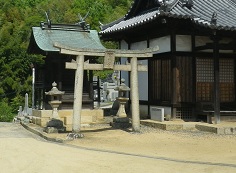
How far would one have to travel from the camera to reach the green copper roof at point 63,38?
61.9ft

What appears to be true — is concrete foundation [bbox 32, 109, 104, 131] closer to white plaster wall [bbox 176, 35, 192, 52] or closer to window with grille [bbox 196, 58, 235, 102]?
window with grille [bbox 196, 58, 235, 102]

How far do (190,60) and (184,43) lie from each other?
34.1 inches

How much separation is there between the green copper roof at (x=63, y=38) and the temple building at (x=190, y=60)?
241 centimetres

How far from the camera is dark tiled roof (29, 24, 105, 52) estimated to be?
741 inches

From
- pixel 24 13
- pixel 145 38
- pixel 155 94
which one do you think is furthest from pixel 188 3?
pixel 24 13

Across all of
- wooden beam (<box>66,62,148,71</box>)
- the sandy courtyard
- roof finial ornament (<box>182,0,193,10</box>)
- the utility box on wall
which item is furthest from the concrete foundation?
roof finial ornament (<box>182,0,193,10</box>)

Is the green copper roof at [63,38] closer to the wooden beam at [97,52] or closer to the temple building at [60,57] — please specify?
the temple building at [60,57]

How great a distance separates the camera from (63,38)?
2000 cm

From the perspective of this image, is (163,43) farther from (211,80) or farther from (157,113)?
(157,113)

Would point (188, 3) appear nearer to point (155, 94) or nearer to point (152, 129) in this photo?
point (155, 94)

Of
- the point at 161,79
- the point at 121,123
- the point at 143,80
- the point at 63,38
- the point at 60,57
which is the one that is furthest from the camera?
the point at 63,38

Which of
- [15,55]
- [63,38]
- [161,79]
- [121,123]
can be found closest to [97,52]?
[121,123]

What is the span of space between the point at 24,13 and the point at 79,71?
4662 centimetres

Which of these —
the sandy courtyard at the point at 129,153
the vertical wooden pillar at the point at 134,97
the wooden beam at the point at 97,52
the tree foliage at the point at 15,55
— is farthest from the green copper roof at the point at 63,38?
the tree foliage at the point at 15,55
